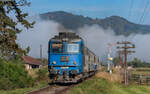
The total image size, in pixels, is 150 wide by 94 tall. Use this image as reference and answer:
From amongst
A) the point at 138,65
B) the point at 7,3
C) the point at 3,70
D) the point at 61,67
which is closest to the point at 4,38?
the point at 7,3

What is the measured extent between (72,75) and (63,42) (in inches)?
124

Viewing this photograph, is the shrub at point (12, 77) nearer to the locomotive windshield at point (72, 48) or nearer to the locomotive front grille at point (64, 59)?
the locomotive front grille at point (64, 59)

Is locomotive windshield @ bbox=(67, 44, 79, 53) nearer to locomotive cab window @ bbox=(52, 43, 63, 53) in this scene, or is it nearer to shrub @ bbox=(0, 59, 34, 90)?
locomotive cab window @ bbox=(52, 43, 63, 53)

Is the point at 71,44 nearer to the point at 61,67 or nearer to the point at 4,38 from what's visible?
the point at 61,67

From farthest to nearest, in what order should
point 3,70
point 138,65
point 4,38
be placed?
point 138,65
point 3,70
point 4,38

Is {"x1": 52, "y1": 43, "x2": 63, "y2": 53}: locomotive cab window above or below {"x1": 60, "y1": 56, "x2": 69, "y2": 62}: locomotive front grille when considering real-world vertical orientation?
above

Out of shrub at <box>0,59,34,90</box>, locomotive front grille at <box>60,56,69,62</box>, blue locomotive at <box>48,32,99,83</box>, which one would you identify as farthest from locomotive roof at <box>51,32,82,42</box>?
shrub at <box>0,59,34,90</box>

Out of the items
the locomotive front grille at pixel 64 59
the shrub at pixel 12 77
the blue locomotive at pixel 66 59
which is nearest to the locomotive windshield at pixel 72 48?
the blue locomotive at pixel 66 59

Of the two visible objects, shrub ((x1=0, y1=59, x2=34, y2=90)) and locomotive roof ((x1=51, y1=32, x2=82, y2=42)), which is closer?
shrub ((x1=0, y1=59, x2=34, y2=90))

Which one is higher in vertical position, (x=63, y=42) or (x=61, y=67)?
(x=63, y=42)

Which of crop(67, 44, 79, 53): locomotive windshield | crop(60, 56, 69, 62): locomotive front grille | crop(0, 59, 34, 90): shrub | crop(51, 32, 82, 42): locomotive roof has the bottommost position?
crop(0, 59, 34, 90): shrub

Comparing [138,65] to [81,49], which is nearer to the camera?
[81,49]

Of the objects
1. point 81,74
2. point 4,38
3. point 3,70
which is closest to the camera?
point 4,38

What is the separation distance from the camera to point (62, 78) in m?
24.9
